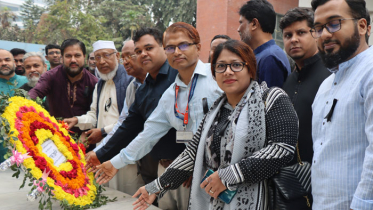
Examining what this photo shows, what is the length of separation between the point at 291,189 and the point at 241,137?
0.34 meters

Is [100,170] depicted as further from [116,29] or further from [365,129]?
[116,29]

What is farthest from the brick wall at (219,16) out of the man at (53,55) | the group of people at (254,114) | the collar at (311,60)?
the collar at (311,60)

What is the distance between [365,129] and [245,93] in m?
0.68

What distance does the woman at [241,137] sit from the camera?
68.1 inches

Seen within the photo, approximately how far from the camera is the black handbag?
170cm

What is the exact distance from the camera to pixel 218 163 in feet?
6.31

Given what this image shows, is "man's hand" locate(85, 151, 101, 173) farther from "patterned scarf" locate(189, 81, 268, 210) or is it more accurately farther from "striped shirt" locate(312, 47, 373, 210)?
"striped shirt" locate(312, 47, 373, 210)

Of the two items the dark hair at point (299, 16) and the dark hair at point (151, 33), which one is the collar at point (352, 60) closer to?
the dark hair at point (299, 16)

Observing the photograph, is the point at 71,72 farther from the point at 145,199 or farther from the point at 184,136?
the point at 145,199

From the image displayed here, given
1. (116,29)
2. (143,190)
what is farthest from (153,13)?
Result: (143,190)

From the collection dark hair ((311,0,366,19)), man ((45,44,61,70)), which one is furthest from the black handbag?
man ((45,44,61,70))

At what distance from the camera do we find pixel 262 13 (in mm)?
2812

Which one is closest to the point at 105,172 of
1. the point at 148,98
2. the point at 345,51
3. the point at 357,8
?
the point at 148,98

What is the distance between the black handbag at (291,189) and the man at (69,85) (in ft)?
9.59
